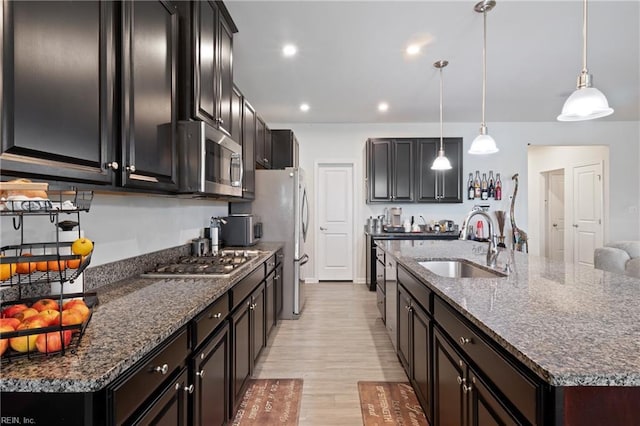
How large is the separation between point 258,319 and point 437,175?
394 centimetres

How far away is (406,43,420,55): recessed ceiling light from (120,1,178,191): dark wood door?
2.09m

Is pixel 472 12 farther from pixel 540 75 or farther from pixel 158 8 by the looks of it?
pixel 158 8

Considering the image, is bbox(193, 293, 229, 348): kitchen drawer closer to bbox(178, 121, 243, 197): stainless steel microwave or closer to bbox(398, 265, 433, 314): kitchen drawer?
bbox(178, 121, 243, 197): stainless steel microwave

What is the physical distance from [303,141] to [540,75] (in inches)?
136

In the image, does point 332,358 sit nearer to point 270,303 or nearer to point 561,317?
point 270,303

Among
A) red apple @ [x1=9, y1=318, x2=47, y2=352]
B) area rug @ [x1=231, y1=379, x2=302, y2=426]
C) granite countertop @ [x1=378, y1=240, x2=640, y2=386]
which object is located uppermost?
red apple @ [x1=9, y1=318, x2=47, y2=352]

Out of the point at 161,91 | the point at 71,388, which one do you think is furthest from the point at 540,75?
the point at 71,388

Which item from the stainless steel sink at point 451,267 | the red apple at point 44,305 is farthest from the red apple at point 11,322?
the stainless steel sink at point 451,267

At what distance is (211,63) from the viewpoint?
6.86 feet

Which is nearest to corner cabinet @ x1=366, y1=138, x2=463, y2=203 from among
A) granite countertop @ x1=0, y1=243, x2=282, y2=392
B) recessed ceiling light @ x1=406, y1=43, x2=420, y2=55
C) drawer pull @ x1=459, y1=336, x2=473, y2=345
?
recessed ceiling light @ x1=406, y1=43, x2=420, y2=55

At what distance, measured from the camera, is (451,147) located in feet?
17.2

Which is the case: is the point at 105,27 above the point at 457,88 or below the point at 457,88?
below

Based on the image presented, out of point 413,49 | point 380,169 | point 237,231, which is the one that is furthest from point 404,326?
point 380,169

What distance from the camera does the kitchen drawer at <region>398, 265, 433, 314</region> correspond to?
1719 millimetres
